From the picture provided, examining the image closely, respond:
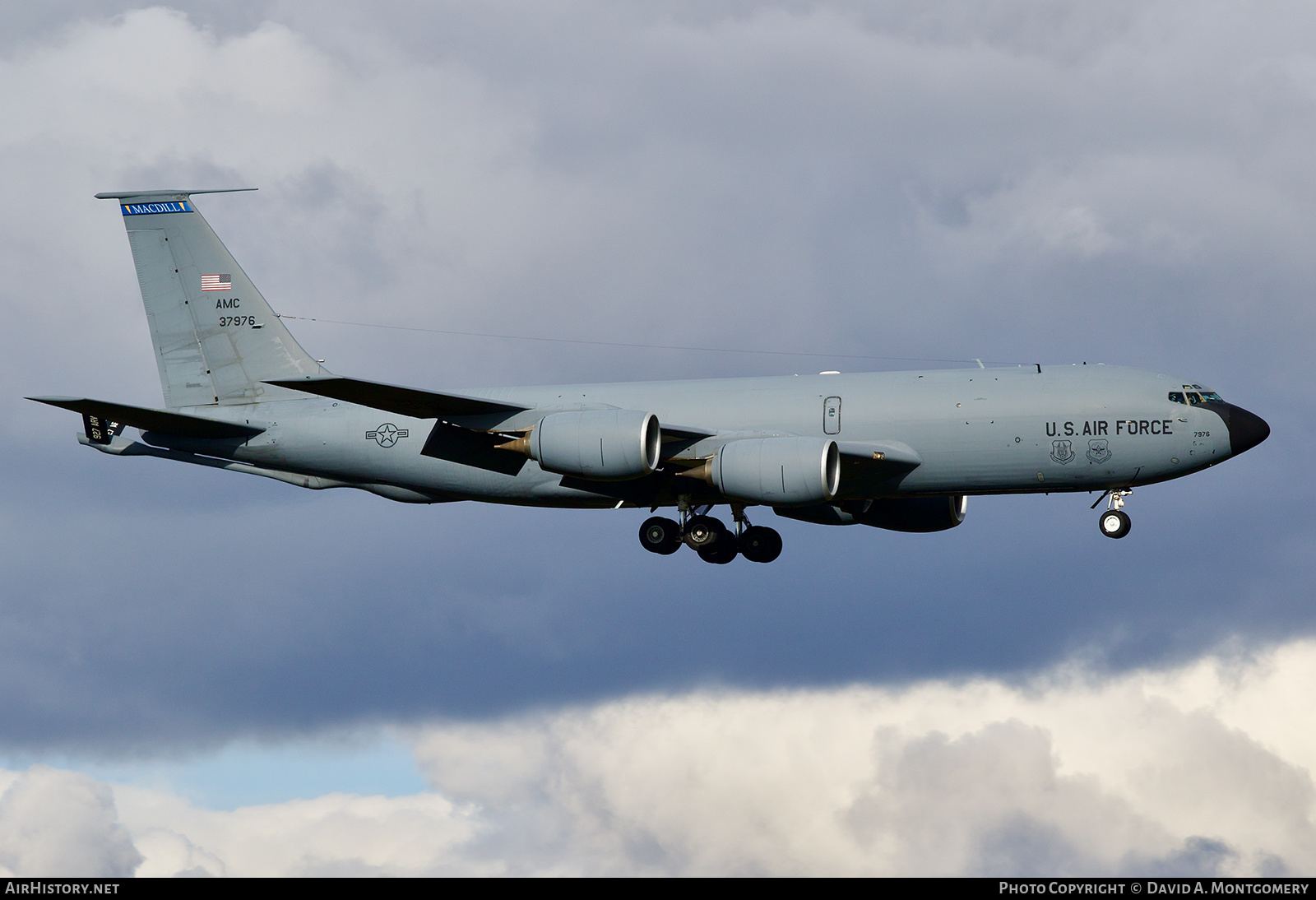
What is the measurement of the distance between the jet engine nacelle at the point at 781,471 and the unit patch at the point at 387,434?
11.0 meters

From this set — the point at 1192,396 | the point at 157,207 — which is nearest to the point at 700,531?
the point at 1192,396

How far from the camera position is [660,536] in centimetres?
4944

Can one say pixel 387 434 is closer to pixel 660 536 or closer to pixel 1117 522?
pixel 660 536

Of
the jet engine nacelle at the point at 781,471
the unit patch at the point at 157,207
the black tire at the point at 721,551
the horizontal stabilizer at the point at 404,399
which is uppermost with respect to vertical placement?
the unit patch at the point at 157,207

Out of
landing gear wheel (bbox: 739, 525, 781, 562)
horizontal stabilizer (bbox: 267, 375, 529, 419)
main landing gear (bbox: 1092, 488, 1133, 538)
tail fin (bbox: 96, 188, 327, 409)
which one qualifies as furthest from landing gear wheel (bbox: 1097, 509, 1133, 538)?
tail fin (bbox: 96, 188, 327, 409)

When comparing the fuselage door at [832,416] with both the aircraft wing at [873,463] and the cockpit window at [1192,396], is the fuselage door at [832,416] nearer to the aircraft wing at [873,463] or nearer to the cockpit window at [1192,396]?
the aircraft wing at [873,463]

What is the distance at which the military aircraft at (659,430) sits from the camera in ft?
147

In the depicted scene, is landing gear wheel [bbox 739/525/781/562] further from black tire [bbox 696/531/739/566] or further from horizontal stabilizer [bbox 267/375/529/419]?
horizontal stabilizer [bbox 267/375/529/419]

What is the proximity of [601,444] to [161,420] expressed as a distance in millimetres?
14692

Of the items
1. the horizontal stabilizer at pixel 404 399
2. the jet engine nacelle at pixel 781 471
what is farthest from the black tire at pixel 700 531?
the horizontal stabilizer at pixel 404 399

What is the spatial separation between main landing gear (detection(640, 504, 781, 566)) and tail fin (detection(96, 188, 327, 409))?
495 inches

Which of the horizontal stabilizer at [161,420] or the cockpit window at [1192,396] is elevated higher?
the cockpit window at [1192,396]
